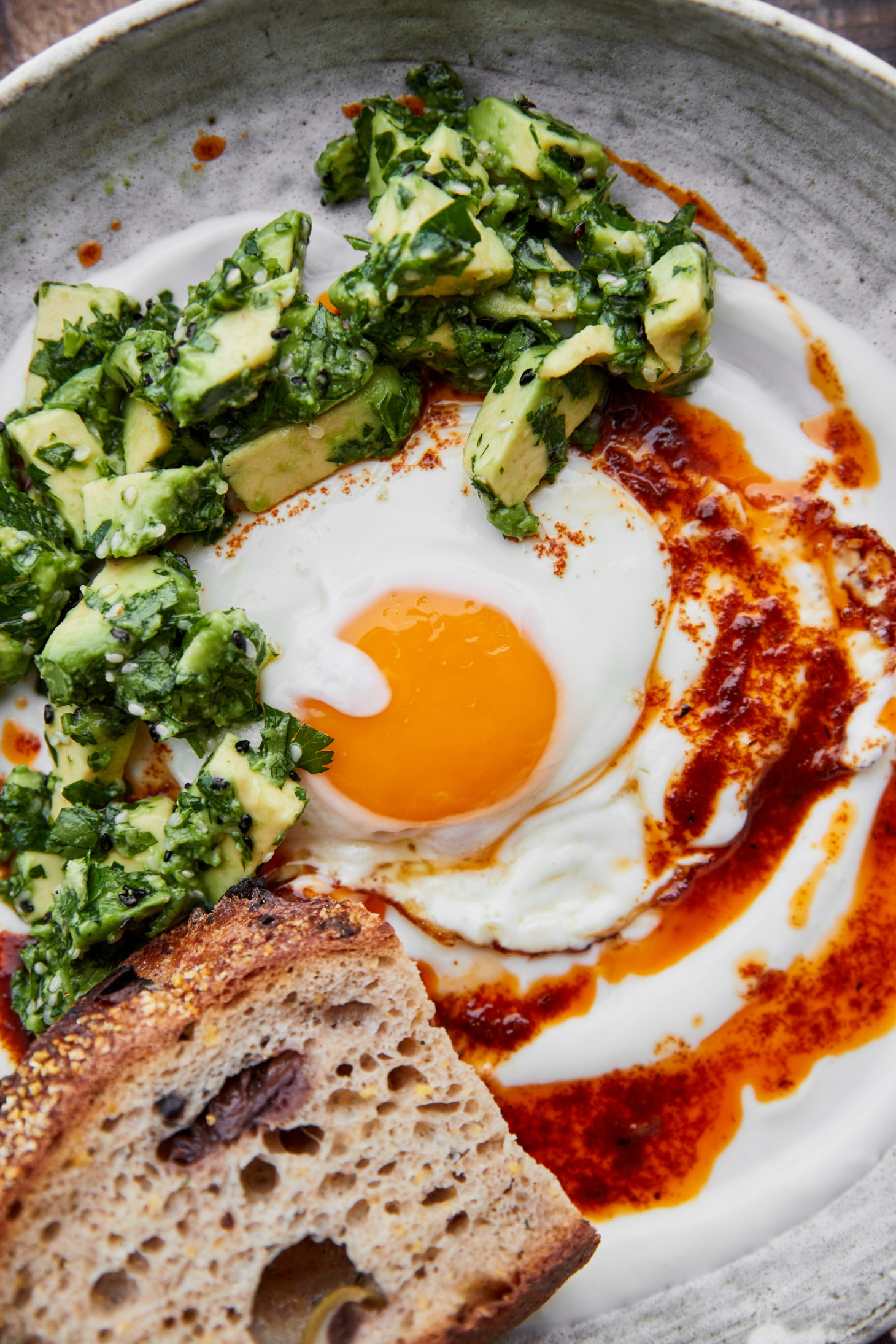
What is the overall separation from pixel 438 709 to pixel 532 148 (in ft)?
5.60

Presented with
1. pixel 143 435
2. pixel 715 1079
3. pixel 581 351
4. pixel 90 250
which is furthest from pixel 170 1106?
pixel 90 250

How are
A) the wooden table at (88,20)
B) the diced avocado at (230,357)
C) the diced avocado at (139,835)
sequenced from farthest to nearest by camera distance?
1. the wooden table at (88,20)
2. the diced avocado at (139,835)
3. the diced avocado at (230,357)

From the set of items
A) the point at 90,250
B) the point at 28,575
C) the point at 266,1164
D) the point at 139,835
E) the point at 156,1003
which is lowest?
the point at 266,1164

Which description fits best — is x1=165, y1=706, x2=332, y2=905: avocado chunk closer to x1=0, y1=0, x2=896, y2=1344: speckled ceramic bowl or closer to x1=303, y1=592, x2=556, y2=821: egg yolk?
x1=303, y1=592, x2=556, y2=821: egg yolk

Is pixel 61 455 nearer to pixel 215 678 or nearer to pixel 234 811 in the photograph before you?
pixel 215 678

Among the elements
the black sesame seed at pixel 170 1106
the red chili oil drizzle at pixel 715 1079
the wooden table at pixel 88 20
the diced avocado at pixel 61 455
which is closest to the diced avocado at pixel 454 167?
the diced avocado at pixel 61 455

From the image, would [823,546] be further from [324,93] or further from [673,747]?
[324,93]

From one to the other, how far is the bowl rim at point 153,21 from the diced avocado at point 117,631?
155 centimetres

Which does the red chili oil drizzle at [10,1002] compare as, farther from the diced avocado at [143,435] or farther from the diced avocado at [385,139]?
the diced avocado at [385,139]

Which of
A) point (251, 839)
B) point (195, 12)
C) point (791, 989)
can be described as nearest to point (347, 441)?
point (251, 839)

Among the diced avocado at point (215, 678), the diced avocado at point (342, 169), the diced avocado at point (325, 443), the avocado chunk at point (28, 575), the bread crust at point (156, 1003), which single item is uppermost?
the diced avocado at point (342, 169)

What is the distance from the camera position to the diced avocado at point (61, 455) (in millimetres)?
2678

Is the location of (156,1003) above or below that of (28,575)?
below

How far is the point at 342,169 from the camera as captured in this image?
2.83 metres
